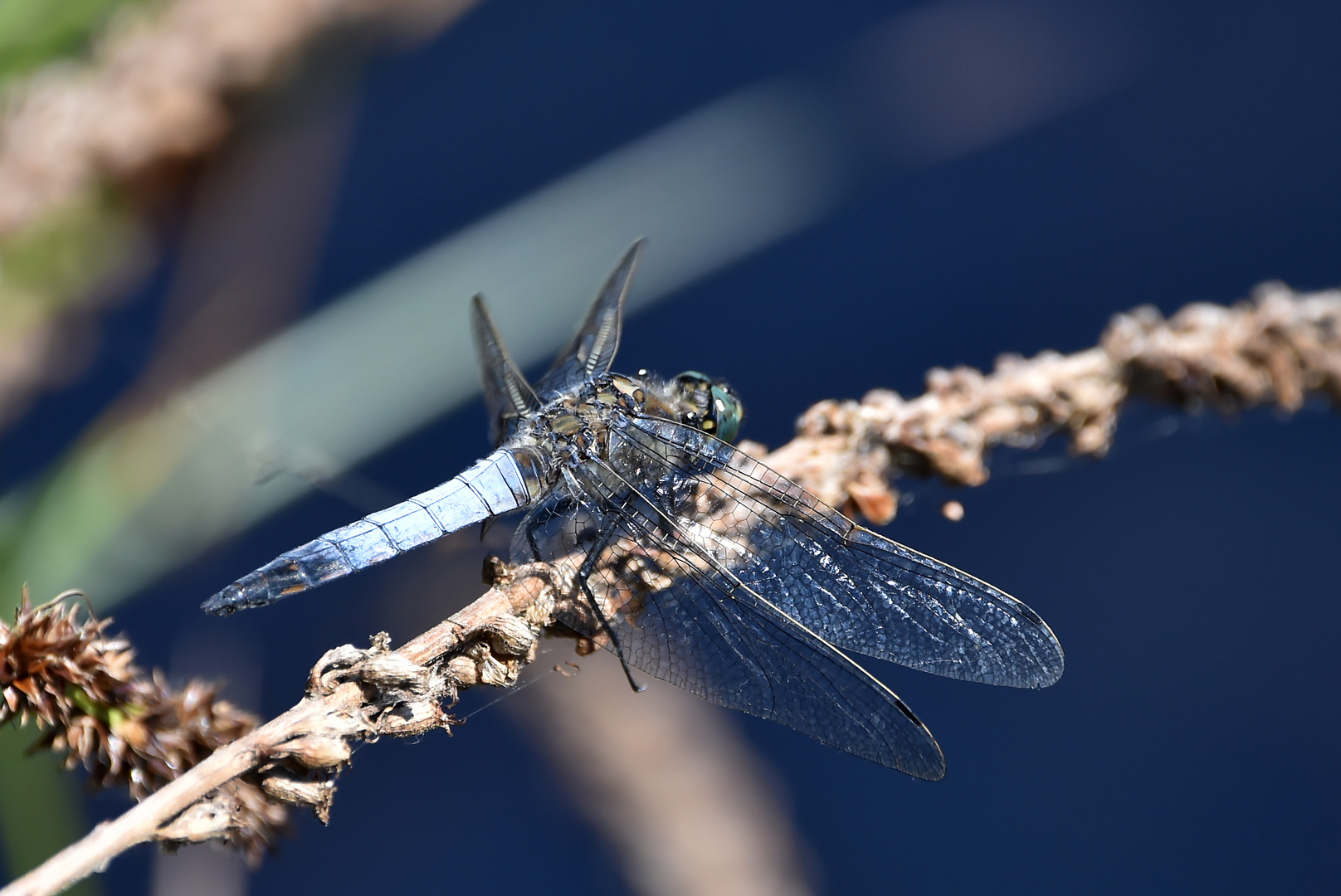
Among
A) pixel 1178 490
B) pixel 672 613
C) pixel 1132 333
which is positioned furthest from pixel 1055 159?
pixel 672 613

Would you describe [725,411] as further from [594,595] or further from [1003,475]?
[1003,475]

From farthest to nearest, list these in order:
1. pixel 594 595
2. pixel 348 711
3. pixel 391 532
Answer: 1. pixel 391 532
2. pixel 594 595
3. pixel 348 711

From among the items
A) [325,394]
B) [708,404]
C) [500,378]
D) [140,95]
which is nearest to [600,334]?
[500,378]

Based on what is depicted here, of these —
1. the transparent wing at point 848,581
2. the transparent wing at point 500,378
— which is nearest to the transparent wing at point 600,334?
the transparent wing at point 500,378

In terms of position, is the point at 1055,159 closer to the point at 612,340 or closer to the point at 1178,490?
the point at 1178,490

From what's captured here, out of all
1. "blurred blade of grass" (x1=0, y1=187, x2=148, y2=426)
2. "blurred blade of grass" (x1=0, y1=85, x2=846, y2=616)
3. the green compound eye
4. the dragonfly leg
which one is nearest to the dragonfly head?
the green compound eye

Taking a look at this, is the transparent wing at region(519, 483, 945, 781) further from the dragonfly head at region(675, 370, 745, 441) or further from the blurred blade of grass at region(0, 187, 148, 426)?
the blurred blade of grass at region(0, 187, 148, 426)
